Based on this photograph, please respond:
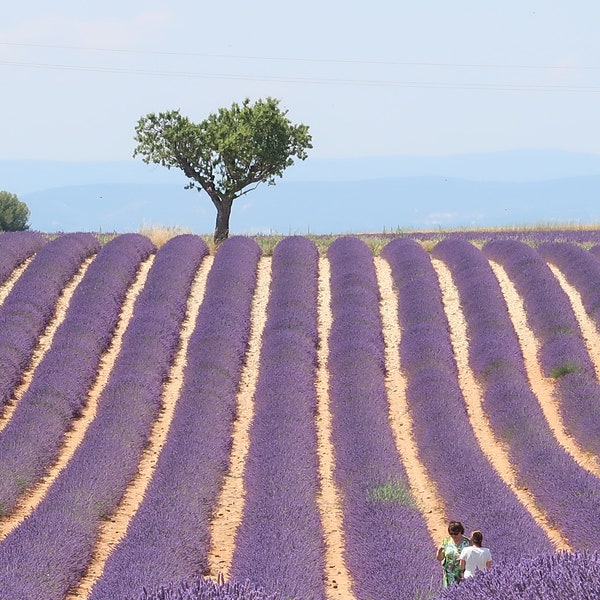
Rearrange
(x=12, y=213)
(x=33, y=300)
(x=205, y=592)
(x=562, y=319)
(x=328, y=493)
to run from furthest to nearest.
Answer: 1. (x=12, y=213)
2. (x=33, y=300)
3. (x=562, y=319)
4. (x=328, y=493)
5. (x=205, y=592)

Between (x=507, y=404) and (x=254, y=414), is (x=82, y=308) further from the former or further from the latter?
(x=507, y=404)

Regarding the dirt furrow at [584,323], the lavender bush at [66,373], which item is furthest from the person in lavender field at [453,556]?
the dirt furrow at [584,323]

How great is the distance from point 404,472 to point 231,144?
19.6 m

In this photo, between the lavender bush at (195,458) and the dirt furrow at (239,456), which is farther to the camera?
the dirt furrow at (239,456)

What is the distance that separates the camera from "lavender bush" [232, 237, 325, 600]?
930 cm

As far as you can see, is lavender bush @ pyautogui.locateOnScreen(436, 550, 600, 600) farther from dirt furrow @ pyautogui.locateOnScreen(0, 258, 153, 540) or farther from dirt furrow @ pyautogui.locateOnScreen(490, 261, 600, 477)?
dirt furrow @ pyautogui.locateOnScreen(490, 261, 600, 477)

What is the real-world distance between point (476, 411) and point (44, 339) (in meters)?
7.84

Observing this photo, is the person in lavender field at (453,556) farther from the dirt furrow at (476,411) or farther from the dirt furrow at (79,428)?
the dirt furrow at (79,428)

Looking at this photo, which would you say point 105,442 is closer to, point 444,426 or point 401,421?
point 444,426

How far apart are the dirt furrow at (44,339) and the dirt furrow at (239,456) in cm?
330

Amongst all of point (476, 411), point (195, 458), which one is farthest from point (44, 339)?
point (476, 411)

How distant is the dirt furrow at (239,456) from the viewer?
1100 centimetres

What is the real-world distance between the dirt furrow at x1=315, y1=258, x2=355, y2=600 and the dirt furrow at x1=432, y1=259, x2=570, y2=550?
6.43ft

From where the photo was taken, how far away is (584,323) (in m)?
20.7
